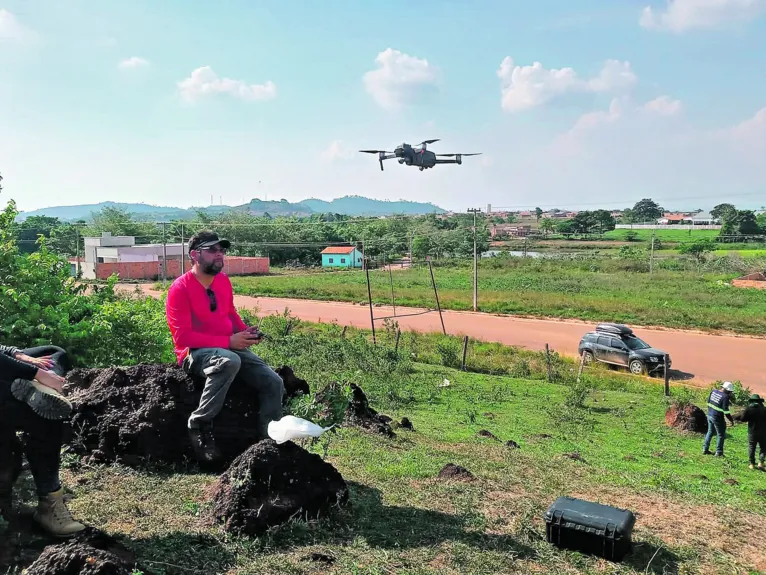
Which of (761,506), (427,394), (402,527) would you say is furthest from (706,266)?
(402,527)

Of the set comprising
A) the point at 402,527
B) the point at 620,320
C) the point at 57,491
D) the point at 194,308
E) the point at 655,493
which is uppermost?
the point at 194,308

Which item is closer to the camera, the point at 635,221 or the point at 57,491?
the point at 57,491

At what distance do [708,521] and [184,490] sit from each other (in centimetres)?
474

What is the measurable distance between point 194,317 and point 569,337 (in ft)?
88.5

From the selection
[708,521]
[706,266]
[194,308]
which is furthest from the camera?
[706,266]

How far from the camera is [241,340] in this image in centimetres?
527

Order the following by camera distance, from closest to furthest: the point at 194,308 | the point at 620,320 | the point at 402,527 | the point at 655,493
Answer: the point at 402,527
the point at 194,308
the point at 655,493
the point at 620,320

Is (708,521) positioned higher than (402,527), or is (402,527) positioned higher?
(402,527)

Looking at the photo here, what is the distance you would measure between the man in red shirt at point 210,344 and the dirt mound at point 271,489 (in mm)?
658

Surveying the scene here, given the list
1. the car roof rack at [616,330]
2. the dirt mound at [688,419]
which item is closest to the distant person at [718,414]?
the dirt mound at [688,419]

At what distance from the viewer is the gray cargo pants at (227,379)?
512cm

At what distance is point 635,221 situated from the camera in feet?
616

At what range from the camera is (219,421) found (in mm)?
5414

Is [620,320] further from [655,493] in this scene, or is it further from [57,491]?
[57,491]
